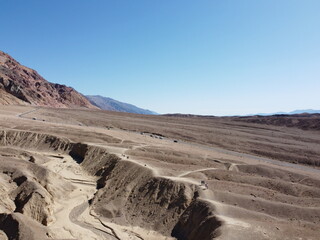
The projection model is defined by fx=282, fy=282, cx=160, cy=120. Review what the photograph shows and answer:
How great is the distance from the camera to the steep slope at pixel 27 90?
12176cm

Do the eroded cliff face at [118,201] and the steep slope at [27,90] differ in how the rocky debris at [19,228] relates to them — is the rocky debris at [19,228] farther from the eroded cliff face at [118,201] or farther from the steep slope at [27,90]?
the steep slope at [27,90]

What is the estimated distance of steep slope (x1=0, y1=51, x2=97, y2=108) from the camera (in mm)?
121756

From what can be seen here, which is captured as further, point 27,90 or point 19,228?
point 27,90

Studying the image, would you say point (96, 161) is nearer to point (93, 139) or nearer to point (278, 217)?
point (93, 139)

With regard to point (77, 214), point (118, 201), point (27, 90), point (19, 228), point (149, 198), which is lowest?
point (77, 214)

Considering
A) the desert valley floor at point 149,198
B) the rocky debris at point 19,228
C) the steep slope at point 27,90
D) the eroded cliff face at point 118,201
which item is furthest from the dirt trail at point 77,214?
the steep slope at point 27,90

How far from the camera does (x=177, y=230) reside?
21734 millimetres

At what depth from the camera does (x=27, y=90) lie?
139 meters

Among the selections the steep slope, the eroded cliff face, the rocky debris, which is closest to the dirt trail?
the eroded cliff face

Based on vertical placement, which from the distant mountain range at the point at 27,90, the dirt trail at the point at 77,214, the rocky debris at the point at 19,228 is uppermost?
the distant mountain range at the point at 27,90

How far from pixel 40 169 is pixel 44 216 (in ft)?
25.7

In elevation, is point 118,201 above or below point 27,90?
below

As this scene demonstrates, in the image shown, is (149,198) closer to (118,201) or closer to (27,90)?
(118,201)

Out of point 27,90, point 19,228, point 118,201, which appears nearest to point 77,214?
point 118,201
